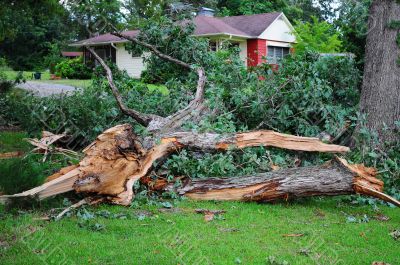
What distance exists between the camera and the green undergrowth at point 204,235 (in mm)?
4328

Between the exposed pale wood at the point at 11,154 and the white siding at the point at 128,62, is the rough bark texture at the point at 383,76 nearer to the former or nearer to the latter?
the exposed pale wood at the point at 11,154

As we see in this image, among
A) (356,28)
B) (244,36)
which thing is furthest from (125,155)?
(244,36)

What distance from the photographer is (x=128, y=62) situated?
1200 inches

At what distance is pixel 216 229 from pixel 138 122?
3536 mm

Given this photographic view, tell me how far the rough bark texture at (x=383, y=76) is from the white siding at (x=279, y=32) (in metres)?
20.7

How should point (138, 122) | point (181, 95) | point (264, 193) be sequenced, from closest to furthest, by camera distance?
point (264, 193) < point (138, 122) < point (181, 95)

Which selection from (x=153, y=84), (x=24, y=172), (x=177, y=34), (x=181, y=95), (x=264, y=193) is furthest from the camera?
(x=153, y=84)

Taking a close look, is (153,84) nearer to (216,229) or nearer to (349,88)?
(349,88)

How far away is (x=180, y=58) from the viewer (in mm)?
10445

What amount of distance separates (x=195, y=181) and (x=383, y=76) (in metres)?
3.33

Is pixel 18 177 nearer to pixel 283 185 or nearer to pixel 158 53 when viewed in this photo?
pixel 283 185

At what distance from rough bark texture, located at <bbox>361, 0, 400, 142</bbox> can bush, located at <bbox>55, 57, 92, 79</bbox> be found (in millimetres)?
22202

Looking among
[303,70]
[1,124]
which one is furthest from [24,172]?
[1,124]

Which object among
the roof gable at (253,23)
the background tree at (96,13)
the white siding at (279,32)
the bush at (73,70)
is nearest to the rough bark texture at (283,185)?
the background tree at (96,13)
